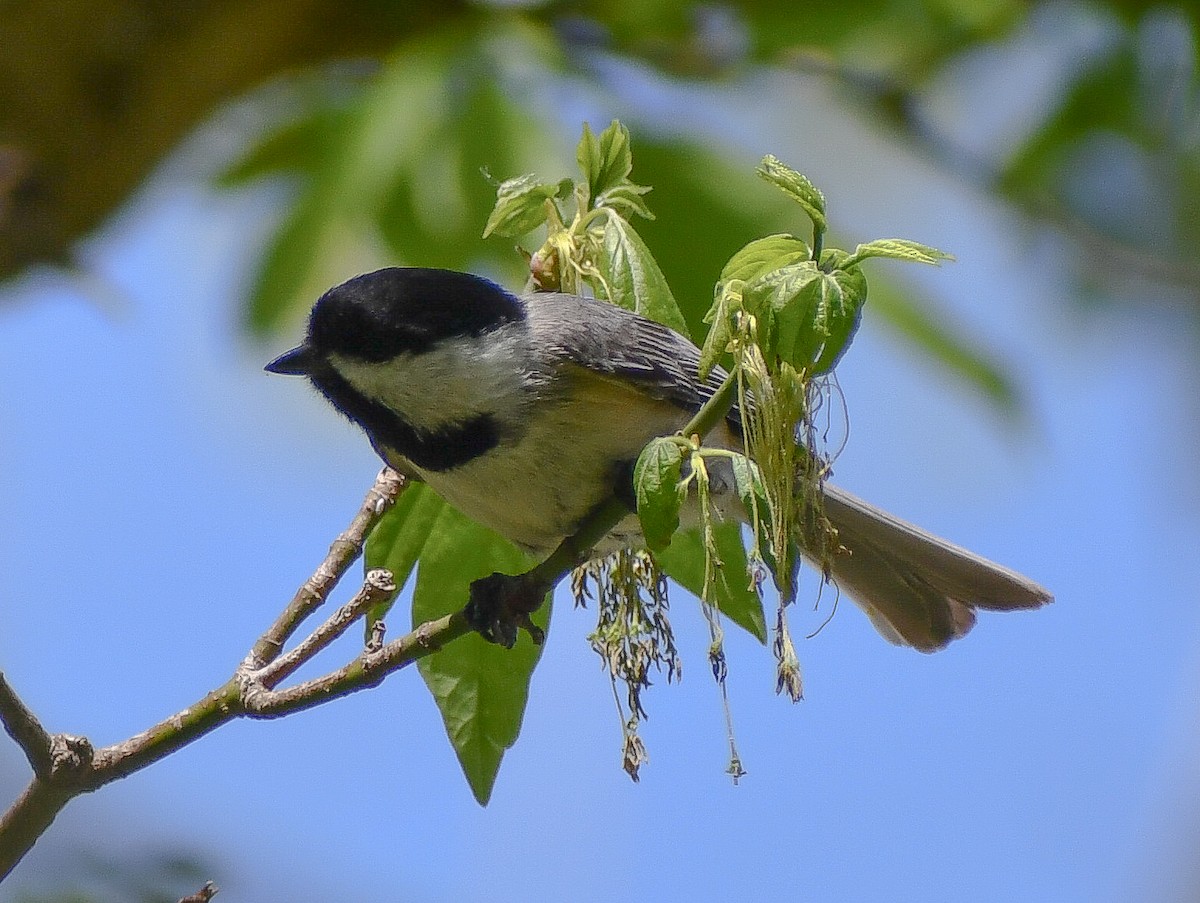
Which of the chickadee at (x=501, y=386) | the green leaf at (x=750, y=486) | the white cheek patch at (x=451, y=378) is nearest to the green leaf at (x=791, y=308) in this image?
the green leaf at (x=750, y=486)

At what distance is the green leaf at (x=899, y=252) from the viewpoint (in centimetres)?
130

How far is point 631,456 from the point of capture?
2.13 meters

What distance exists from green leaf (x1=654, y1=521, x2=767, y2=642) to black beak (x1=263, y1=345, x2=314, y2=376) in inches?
26.2

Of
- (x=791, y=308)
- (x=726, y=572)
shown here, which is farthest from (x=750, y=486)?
(x=726, y=572)

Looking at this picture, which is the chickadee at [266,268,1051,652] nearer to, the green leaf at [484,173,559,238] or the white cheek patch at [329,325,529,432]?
the white cheek patch at [329,325,529,432]

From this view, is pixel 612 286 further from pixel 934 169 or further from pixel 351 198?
pixel 934 169

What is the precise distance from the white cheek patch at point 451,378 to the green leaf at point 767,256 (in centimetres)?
82

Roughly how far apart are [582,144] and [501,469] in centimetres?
50

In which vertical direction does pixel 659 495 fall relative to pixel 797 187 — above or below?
below

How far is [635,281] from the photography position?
1.78m

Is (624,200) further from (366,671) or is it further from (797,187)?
(366,671)

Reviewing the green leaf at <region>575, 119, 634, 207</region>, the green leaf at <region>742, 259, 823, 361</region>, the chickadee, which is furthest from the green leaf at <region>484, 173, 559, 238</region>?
the green leaf at <region>742, 259, 823, 361</region>

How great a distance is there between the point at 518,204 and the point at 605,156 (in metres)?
0.15

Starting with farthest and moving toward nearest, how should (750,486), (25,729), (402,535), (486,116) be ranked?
(486,116) → (402,535) → (25,729) → (750,486)
